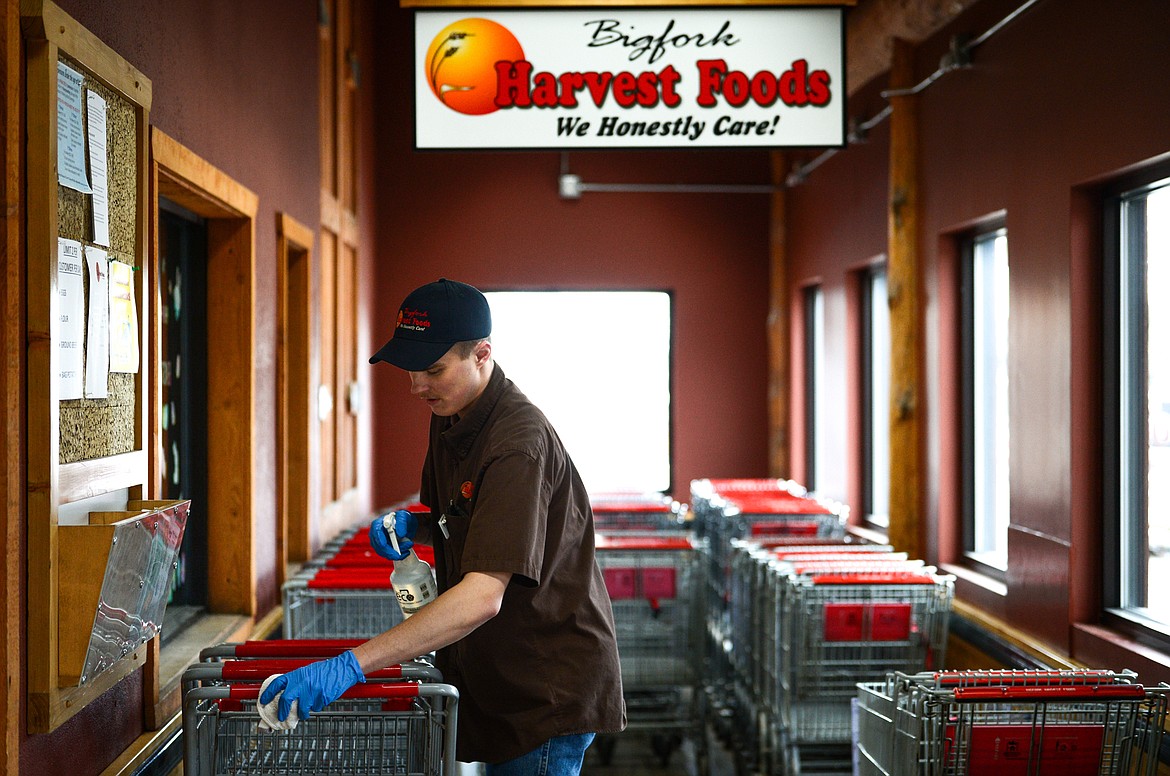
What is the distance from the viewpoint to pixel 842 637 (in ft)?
16.2

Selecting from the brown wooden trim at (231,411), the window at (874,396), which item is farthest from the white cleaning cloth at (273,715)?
the window at (874,396)

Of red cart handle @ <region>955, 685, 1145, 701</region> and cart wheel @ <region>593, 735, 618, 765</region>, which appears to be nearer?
red cart handle @ <region>955, 685, 1145, 701</region>

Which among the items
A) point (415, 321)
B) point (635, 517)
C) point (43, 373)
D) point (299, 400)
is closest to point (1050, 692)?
point (415, 321)

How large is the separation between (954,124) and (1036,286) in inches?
54.8

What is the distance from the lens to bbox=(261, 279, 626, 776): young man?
261 centimetres

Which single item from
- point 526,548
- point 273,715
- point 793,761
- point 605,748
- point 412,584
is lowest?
point 605,748

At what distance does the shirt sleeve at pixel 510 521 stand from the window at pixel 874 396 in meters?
5.52

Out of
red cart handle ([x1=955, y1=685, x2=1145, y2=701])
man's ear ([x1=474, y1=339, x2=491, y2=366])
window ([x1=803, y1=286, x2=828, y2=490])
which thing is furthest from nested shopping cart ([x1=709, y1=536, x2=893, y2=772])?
window ([x1=803, y1=286, x2=828, y2=490])

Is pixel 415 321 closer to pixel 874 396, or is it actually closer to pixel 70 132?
pixel 70 132

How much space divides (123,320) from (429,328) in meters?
0.79

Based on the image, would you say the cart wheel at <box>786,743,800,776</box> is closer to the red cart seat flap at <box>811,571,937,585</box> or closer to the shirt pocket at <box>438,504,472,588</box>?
the red cart seat flap at <box>811,571,937,585</box>

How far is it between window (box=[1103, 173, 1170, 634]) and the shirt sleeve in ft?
8.74

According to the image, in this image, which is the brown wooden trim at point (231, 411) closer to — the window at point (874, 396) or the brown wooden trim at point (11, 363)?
the brown wooden trim at point (11, 363)

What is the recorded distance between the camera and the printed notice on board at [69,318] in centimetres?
251
